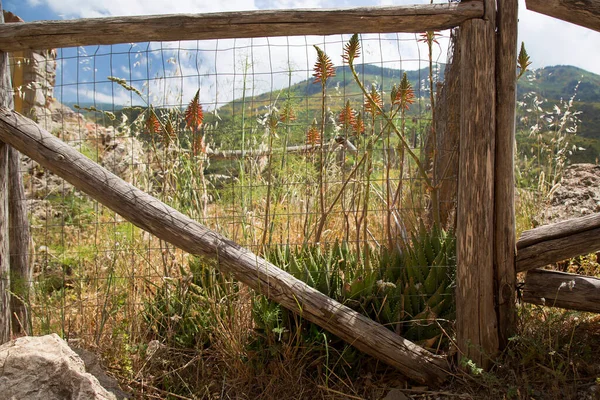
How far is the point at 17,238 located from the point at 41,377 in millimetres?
1380

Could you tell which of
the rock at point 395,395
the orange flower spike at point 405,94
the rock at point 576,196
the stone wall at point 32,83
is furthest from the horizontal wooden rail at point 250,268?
the rock at point 576,196

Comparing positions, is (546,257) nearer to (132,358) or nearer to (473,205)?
(473,205)

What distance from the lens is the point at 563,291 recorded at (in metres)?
3.03

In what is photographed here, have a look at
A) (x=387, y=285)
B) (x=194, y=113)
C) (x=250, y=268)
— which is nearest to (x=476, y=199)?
(x=387, y=285)

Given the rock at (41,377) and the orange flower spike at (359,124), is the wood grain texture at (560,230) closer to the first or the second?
the orange flower spike at (359,124)

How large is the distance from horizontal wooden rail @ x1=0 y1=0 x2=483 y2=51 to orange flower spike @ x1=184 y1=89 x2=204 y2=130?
405mm

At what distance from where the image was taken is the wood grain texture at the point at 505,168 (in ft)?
9.38

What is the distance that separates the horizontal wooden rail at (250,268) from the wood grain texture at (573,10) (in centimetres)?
199

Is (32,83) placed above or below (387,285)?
above

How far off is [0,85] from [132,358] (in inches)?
74.9

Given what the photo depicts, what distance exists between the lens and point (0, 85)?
3238 mm

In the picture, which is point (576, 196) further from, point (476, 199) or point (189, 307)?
point (189, 307)

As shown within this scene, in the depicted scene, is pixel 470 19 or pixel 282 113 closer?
pixel 470 19

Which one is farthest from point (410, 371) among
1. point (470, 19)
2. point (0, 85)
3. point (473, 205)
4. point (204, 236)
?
point (0, 85)
